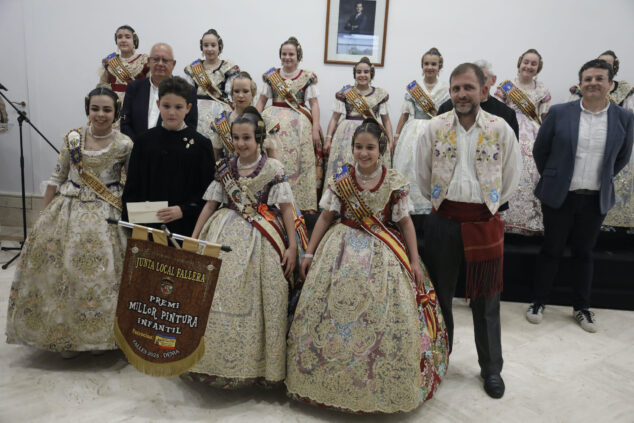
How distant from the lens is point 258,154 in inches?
88.0

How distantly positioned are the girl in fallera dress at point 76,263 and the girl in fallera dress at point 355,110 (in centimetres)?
200

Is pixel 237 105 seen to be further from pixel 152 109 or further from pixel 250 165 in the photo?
pixel 250 165

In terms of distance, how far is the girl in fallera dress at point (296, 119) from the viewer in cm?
391

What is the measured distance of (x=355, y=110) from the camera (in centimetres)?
399

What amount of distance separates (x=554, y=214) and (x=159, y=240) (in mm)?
2685

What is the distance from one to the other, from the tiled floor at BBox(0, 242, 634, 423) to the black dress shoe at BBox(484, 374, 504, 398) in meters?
0.03

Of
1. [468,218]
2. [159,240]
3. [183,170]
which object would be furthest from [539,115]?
[159,240]

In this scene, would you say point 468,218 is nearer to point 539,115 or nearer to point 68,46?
point 539,115

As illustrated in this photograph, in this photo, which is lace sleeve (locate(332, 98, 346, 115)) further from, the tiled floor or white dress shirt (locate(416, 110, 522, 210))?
the tiled floor

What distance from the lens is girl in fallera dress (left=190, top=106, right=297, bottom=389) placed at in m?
2.04

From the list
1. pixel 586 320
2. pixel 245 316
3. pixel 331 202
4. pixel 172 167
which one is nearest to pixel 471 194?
pixel 331 202

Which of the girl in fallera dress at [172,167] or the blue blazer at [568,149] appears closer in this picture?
the girl in fallera dress at [172,167]

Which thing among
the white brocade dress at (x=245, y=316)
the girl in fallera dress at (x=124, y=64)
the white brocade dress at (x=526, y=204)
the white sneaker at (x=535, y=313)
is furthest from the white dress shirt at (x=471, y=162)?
the girl in fallera dress at (x=124, y=64)

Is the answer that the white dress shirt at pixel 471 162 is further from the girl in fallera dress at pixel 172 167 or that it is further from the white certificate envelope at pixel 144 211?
the white certificate envelope at pixel 144 211
